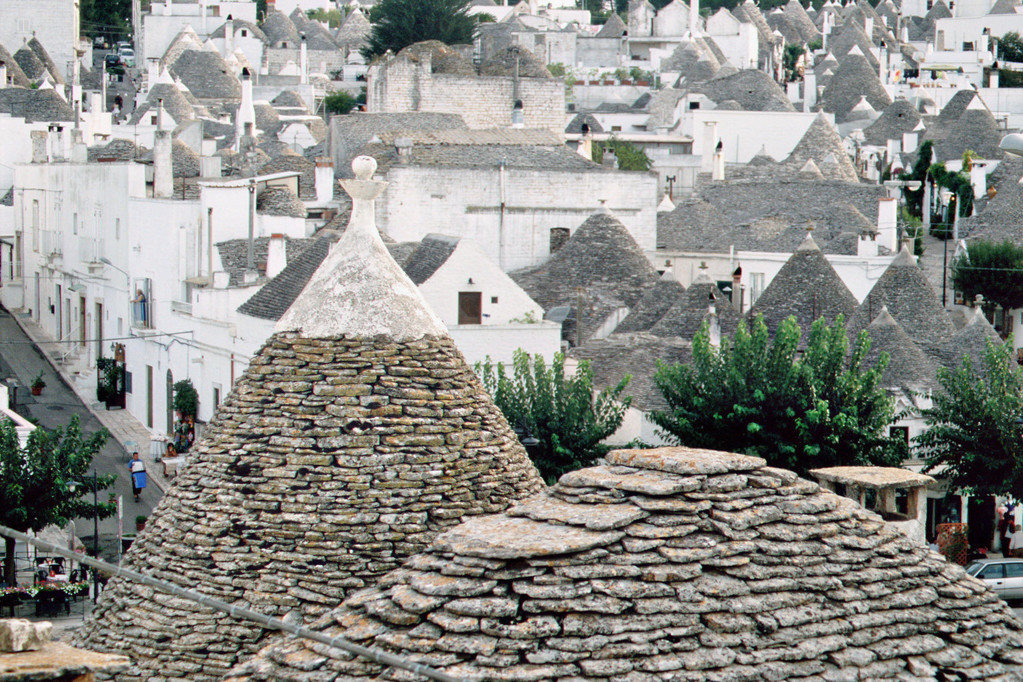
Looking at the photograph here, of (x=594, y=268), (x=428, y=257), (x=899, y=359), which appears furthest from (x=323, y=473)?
(x=594, y=268)

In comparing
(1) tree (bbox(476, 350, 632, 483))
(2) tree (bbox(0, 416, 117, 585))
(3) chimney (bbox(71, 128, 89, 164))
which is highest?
(3) chimney (bbox(71, 128, 89, 164))

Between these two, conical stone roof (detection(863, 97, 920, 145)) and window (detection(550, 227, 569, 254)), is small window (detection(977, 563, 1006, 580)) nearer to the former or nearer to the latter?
window (detection(550, 227, 569, 254))

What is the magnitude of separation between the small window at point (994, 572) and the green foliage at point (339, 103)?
64122 mm

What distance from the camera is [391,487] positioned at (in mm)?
14266

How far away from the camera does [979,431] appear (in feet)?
115

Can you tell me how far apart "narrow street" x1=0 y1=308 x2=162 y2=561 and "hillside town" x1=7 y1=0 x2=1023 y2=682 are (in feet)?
0.62

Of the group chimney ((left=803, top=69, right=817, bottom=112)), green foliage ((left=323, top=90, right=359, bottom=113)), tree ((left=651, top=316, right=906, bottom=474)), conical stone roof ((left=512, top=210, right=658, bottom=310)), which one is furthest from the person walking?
chimney ((left=803, top=69, right=817, bottom=112))

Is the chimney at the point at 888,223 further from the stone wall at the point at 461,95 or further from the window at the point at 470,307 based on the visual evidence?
the window at the point at 470,307

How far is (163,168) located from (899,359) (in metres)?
17.5

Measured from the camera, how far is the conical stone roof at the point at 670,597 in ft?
36.7

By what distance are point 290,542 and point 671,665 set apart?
152 inches

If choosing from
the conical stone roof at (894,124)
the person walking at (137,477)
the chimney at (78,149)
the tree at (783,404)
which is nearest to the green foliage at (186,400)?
the person walking at (137,477)

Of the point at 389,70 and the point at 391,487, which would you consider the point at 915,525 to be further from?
the point at 389,70

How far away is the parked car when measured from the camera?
31.8 meters
